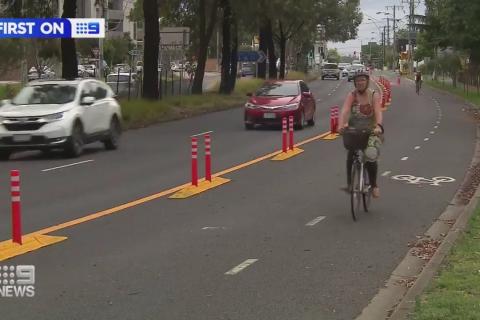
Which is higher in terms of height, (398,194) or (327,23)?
(327,23)

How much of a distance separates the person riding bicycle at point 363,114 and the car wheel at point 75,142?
8.87 metres

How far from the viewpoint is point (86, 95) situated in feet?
60.4

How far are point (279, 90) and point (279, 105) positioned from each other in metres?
1.39

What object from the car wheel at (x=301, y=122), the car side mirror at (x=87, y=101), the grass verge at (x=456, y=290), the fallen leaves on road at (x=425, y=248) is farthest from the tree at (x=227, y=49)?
the grass verge at (x=456, y=290)

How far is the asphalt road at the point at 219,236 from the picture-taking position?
6.18 meters

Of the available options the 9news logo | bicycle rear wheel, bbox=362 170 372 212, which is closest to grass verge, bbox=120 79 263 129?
the 9news logo

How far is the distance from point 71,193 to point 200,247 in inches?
180

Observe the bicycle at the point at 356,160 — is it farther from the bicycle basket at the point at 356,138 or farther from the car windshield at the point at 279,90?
the car windshield at the point at 279,90

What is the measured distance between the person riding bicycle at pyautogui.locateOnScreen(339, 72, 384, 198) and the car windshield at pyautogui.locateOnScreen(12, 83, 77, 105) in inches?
381

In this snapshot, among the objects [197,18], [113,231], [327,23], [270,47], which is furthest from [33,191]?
[327,23]

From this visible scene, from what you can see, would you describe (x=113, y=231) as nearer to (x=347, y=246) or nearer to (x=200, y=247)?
(x=200, y=247)

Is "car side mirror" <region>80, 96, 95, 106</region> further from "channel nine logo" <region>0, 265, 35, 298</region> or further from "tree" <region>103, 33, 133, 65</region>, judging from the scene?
"tree" <region>103, 33, 133, 65</region>

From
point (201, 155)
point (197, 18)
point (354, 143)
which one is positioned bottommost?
point (201, 155)

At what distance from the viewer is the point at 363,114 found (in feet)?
32.2
